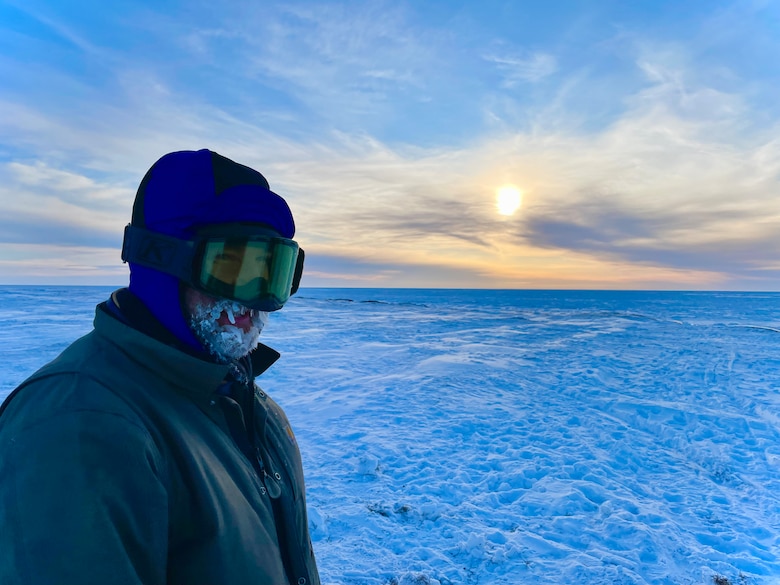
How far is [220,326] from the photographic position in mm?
1514

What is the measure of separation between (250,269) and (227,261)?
0.09 m

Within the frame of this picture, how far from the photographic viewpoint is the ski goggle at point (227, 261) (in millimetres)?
1423

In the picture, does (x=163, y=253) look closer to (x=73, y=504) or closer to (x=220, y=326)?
(x=220, y=326)

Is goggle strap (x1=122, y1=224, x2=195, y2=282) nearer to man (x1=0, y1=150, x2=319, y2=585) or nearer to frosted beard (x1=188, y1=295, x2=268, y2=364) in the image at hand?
man (x1=0, y1=150, x2=319, y2=585)

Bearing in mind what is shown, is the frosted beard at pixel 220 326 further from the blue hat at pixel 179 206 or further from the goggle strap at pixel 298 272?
the goggle strap at pixel 298 272

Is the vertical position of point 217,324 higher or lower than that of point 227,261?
lower

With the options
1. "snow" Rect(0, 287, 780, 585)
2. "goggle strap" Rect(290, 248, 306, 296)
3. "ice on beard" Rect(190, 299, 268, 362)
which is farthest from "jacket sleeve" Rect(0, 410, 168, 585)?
"snow" Rect(0, 287, 780, 585)

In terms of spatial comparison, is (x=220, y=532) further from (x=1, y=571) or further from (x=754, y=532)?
(x=754, y=532)

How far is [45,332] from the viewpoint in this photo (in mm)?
17781

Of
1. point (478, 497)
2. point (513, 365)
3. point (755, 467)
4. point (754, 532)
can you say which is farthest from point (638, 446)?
point (513, 365)

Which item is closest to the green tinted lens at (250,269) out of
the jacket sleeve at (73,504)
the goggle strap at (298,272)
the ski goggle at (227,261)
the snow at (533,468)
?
the ski goggle at (227,261)

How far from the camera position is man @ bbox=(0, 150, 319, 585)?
0.90 meters

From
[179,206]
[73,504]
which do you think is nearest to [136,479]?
[73,504]

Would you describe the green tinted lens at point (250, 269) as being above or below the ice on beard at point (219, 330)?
above
